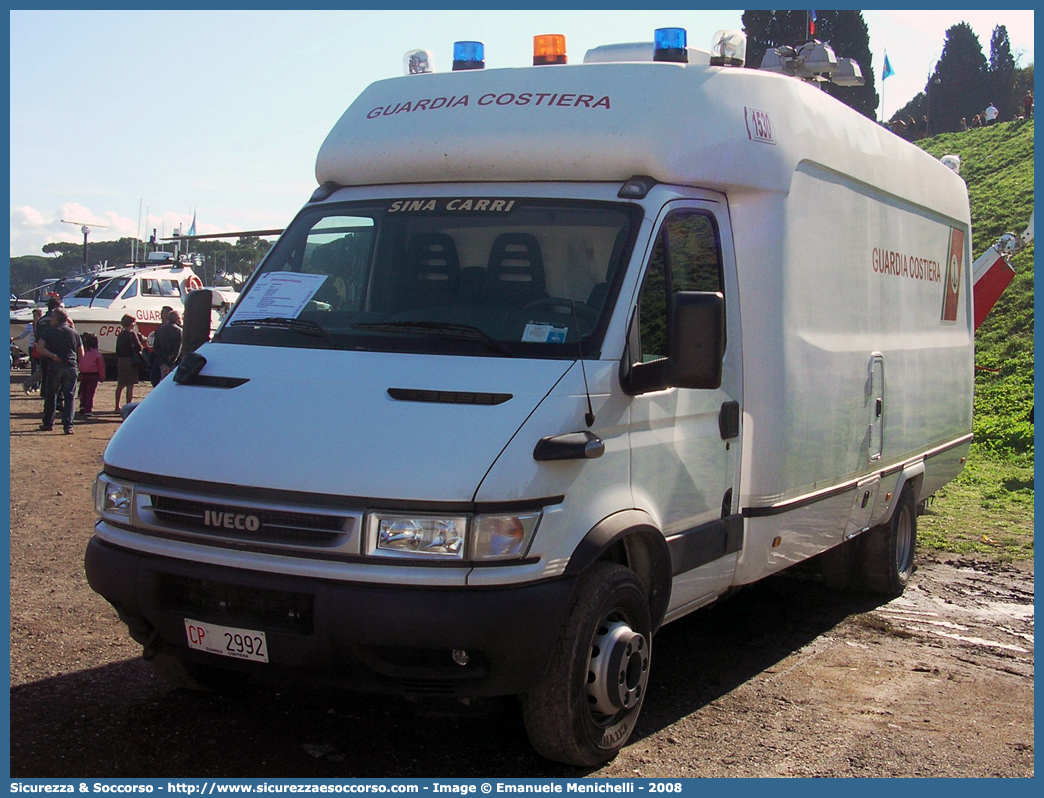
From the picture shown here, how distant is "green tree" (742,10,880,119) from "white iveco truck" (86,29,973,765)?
50.7 m

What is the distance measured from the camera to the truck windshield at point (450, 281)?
4.85 m

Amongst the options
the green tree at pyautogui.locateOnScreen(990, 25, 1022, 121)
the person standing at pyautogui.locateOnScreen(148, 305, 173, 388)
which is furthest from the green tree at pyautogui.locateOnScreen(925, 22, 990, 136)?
the person standing at pyautogui.locateOnScreen(148, 305, 173, 388)

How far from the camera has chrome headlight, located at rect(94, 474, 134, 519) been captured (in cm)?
471

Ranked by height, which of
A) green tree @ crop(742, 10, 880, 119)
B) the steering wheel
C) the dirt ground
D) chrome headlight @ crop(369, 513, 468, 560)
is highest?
green tree @ crop(742, 10, 880, 119)

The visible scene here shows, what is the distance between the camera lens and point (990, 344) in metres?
27.5

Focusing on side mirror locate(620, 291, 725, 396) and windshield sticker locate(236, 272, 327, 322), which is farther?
windshield sticker locate(236, 272, 327, 322)

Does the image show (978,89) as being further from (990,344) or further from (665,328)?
(665,328)

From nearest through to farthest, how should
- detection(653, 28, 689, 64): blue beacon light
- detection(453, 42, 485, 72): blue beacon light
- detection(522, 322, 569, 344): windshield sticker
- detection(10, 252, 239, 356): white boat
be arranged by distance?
detection(522, 322, 569, 344): windshield sticker
detection(653, 28, 689, 64): blue beacon light
detection(453, 42, 485, 72): blue beacon light
detection(10, 252, 239, 356): white boat

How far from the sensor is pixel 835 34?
5934 centimetres

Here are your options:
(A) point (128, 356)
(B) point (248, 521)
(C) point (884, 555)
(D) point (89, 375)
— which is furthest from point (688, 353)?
(D) point (89, 375)

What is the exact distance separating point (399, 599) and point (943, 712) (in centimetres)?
316

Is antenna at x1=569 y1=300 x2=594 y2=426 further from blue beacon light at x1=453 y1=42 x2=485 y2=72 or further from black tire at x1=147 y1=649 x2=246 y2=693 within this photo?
blue beacon light at x1=453 y1=42 x2=485 y2=72

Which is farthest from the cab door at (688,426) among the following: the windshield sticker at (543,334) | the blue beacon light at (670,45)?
the blue beacon light at (670,45)

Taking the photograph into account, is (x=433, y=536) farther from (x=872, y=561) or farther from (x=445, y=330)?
(x=872, y=561)
